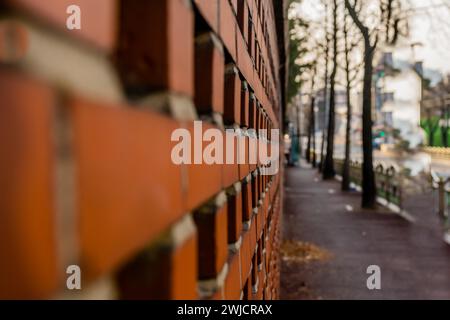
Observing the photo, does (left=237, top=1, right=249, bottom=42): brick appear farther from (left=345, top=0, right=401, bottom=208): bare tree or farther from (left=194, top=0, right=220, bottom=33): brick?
(left=345, top=0, right=401, bottom=208): bare tree

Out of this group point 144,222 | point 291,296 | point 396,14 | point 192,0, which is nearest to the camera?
point 144,222

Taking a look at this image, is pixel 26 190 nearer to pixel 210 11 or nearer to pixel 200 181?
pixel 200 181

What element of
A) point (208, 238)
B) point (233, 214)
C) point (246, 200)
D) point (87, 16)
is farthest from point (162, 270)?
point (246, 200)

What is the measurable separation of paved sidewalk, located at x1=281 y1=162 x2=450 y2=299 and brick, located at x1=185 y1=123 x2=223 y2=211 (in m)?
7.23

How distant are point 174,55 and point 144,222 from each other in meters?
0.26

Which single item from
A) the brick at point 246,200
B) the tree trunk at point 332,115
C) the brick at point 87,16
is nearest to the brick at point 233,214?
the brick at point 246,200

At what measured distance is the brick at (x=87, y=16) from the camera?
1.45 ft

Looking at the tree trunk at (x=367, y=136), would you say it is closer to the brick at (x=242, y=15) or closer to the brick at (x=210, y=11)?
the brick at (x=242, y=15)

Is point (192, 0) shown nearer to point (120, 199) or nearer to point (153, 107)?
point (153, 107)

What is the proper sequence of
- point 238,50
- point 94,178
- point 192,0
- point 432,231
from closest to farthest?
point 94,178 → point 192,0 → point 238,50 → point 432,231

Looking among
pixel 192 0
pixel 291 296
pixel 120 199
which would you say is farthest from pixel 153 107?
pixel 291 296

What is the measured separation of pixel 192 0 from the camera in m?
1.00

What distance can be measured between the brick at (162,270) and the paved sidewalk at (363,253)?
7.51 m

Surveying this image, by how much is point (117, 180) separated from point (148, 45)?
0.80 feet
